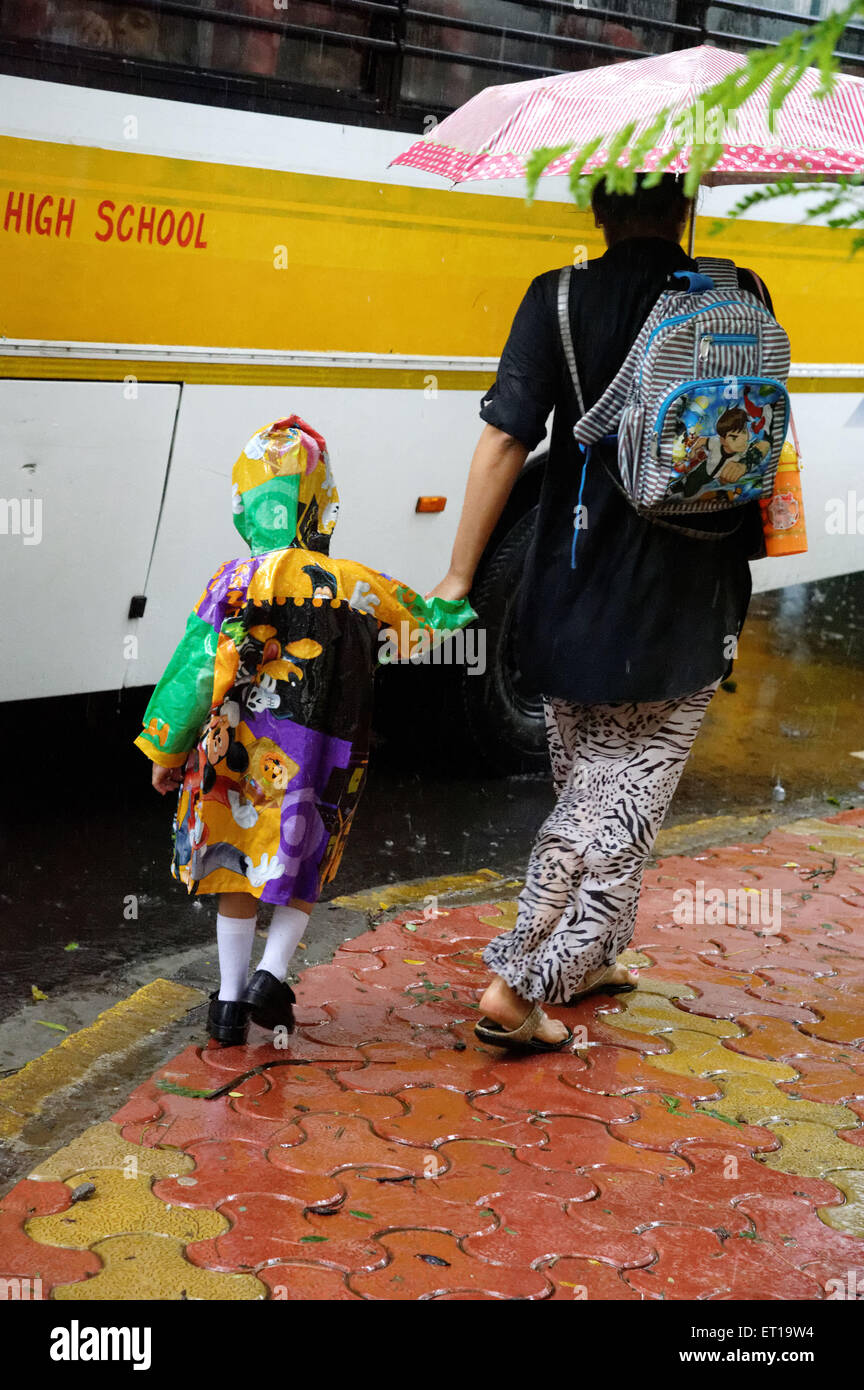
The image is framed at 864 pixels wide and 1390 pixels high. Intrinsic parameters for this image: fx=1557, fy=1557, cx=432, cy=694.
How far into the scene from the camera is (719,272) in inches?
130

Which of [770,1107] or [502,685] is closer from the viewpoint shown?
[770,1107]

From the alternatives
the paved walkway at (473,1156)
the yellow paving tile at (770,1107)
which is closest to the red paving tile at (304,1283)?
the paved walkway at (473,1156)

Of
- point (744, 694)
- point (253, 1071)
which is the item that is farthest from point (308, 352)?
point (744, 694)

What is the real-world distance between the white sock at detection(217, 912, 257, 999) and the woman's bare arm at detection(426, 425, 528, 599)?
2.84 ft

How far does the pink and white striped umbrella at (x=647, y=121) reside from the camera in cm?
320

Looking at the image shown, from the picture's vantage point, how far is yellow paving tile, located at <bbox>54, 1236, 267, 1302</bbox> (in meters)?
2.56

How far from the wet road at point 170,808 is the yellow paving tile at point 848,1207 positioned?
6.36ft

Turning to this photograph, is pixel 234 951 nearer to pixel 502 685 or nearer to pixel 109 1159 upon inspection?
pixel 109 1159

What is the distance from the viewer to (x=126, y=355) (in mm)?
4340

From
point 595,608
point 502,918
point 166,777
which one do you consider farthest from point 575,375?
point 502,918

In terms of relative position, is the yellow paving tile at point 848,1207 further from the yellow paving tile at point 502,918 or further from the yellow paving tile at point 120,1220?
the yellow paving tile at point 502,918

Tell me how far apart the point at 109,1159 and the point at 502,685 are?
3.17m
